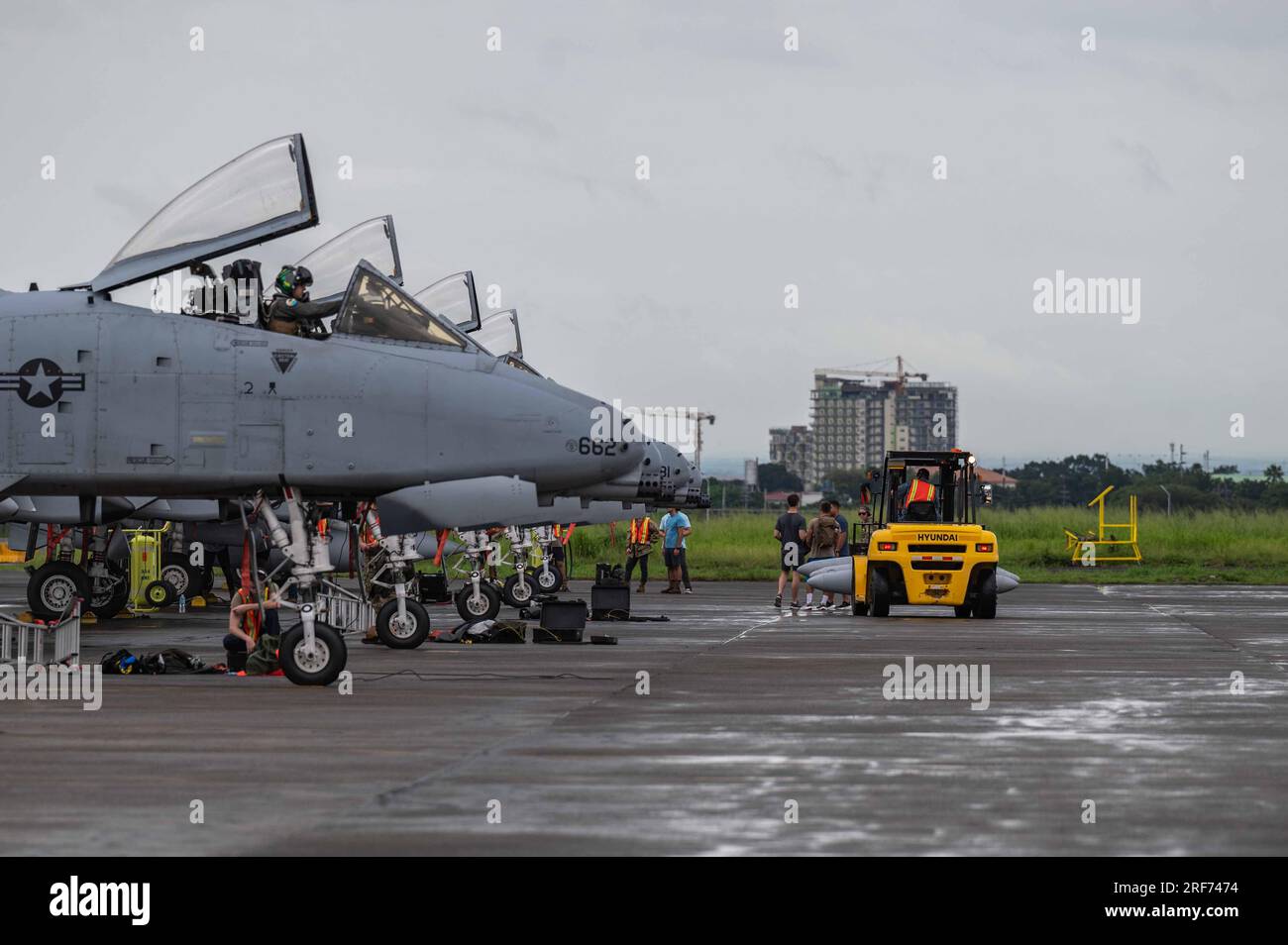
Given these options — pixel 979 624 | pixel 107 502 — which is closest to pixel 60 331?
pixel 107 502

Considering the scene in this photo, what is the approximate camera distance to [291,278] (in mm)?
16625

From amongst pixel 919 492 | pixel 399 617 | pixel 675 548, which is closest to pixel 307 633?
pixel 399 617

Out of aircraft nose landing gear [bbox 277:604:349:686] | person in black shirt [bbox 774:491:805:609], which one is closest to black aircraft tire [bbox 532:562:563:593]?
person in black shirt [bbox 774:491:805:609]

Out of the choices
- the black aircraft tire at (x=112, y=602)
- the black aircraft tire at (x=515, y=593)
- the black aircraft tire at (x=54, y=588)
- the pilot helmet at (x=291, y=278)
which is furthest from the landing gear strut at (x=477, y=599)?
the pilot helmet at (x=291, y=278)

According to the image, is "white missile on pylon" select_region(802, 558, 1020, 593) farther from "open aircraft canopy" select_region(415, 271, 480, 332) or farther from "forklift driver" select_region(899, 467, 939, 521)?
"open aircraft canopy" select_region(415, 271, 480, 332)

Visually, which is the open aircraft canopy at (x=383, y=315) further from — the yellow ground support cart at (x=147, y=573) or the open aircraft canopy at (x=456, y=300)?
the yellow ground support cart at (x=147, y=573)

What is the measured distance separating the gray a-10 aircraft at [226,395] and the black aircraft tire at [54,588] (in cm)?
860

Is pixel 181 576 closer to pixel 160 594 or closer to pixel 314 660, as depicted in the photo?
pixel 160 594

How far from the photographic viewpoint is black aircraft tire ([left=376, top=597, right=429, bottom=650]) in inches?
760

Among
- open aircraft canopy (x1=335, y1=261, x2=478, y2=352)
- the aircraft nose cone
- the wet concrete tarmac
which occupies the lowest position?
the wet concrete tarmac

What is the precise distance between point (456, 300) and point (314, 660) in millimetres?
10019

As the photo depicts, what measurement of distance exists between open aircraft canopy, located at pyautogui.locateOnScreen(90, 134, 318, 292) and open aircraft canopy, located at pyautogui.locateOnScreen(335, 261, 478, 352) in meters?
1.03
